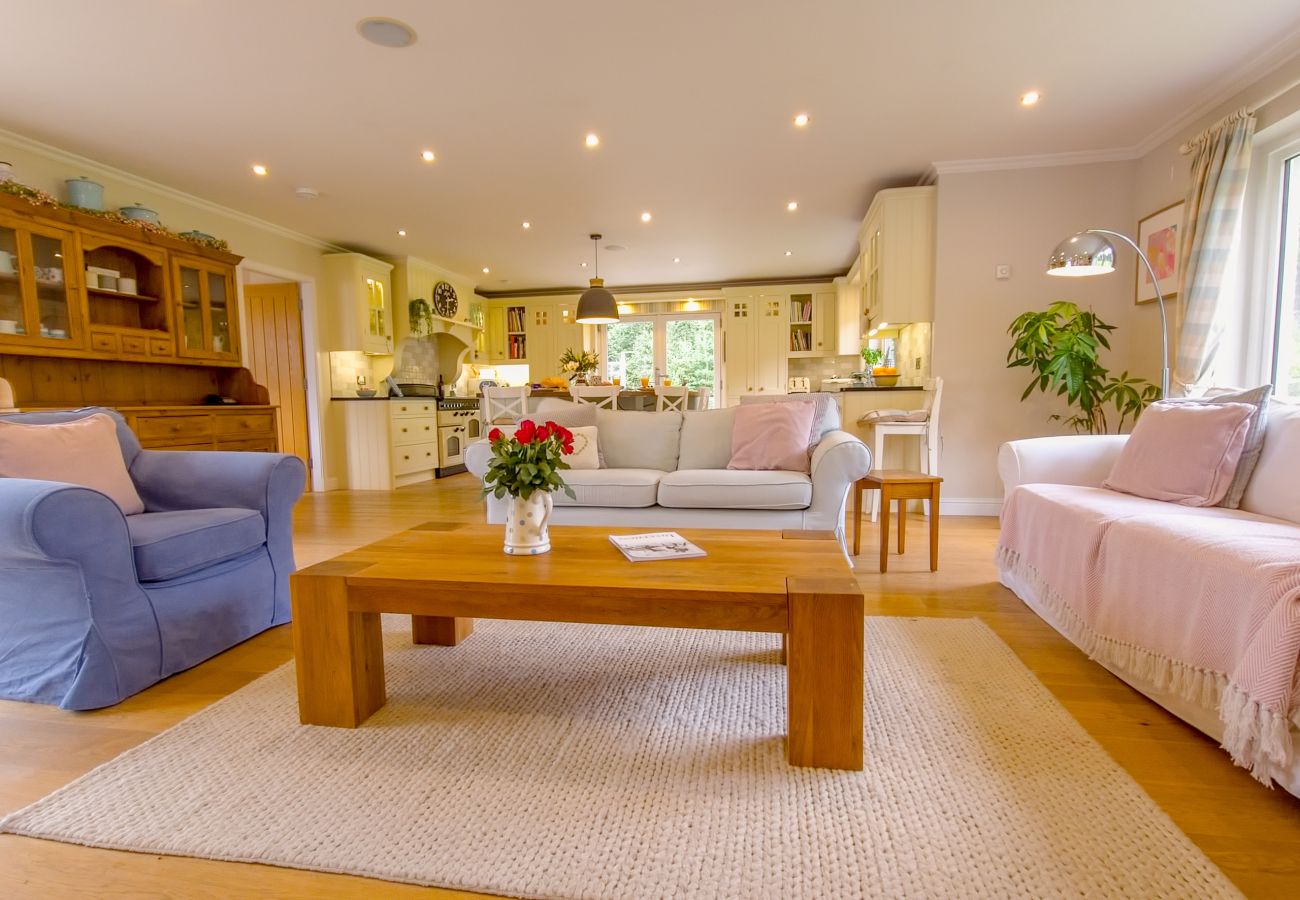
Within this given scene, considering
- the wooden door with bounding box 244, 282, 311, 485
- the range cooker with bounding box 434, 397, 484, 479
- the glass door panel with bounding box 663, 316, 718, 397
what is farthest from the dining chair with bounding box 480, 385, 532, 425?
the glass door panel with bounding box 663, 316, 718, 397

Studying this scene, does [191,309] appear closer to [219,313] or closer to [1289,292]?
[219,313]

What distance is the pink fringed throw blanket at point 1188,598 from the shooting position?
1251mm

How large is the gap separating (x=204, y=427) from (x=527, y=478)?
3.79 meters

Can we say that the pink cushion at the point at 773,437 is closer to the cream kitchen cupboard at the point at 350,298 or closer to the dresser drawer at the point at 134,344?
the dresser drawer at the point at 134,344

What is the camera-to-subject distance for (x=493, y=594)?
4.80ft

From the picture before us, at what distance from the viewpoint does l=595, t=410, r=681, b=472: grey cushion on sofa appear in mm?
3408

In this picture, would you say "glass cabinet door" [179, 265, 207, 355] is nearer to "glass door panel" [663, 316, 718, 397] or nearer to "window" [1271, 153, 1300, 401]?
"glass door panel" [663, 316, 718, 397]

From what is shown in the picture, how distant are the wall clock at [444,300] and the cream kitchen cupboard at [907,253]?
5.03 meters

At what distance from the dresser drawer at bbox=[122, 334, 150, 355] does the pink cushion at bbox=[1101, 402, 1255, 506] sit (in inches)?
220

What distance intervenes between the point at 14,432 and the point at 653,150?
3376 mm

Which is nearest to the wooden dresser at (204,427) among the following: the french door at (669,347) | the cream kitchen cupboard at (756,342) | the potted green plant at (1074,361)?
the french door at (669,347)

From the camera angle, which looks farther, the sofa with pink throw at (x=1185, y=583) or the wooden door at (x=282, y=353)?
the wooden door at (x=282, y=353)

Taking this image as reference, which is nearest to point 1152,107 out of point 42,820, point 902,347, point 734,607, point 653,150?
point 902,347

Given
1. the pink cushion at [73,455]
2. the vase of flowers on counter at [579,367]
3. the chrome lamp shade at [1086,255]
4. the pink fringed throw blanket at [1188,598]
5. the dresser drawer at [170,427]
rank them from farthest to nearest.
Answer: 1. the vase of flowers on counter at [579,367]
2. the dresser drawer at [170,427]
3. the chrome lamp shade at [1086,255]
4. the pink cushion at [73,455]
5. the pink fringed throw blanket at [1188,598]
